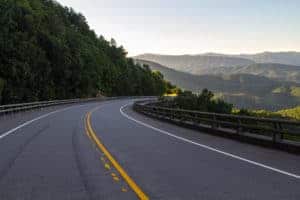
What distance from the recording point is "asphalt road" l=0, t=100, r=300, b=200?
9.12 meters

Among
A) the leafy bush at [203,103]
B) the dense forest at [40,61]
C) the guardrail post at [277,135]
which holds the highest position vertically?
the dense forest at [40,61]

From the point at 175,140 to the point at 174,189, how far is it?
10.3 m

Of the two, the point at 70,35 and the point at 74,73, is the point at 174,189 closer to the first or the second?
the point at 74,73

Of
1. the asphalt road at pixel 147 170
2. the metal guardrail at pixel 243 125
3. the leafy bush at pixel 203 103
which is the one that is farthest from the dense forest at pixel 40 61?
the asphalt road at pixel 147 170

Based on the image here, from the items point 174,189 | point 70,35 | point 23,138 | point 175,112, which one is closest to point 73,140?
point 23,138

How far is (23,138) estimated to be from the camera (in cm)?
2002

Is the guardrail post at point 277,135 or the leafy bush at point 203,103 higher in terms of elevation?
the guardrail post at point 277,135

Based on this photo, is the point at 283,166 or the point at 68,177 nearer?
the point at 68,177

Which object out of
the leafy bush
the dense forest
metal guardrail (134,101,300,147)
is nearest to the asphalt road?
metal guardrail (134,101,300,147)

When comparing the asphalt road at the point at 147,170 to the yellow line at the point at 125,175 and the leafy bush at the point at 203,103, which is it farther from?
the leafy bush at the point at 203,103

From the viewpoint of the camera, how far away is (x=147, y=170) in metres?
11.8

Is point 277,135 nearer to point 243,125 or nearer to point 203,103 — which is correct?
point 243,125

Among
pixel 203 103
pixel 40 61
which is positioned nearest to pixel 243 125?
pixel 40 61

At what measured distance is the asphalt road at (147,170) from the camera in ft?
29.9
